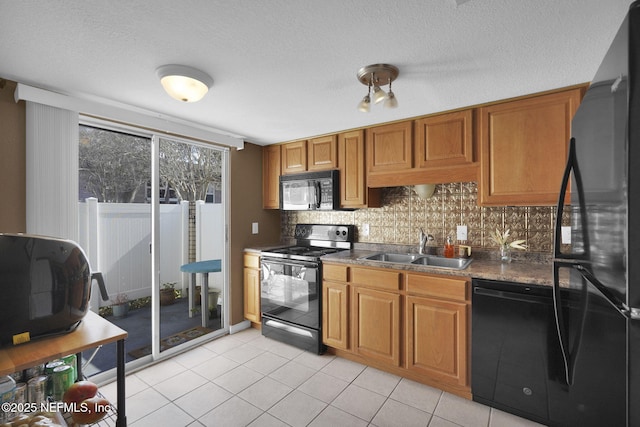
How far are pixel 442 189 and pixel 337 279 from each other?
127 cm

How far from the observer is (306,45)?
1.45 metres

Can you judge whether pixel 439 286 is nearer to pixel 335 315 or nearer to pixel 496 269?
pixel 496 269

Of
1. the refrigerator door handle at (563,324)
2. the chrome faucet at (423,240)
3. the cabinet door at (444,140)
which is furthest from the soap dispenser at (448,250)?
the refrigerator door handle at (563,324)

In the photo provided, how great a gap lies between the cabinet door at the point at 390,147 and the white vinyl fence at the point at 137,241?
1783 mm

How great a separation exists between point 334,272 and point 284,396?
3.41 ft

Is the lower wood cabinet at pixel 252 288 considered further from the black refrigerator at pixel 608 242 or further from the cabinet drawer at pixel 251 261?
the black refrigerator at pixel 608 242

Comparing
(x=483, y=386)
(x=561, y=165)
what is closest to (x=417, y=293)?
(x=483, y=386)

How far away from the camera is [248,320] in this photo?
345cm

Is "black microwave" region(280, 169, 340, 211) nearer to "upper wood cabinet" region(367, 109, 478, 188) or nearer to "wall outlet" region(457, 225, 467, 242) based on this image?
"upper wood cabinet" region(367, 109, 478, 188)

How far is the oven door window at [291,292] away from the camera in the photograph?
9.14 ft

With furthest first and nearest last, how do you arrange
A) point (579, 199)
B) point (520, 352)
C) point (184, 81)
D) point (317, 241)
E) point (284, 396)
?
point (317, 241), point (284, 396), point (520, 352), point (184, 81), point (579, 199)

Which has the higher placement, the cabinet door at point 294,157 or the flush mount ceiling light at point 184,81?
the flush mount ceiling light at point 184,81

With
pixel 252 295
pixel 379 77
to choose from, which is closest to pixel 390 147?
pixel 379 77

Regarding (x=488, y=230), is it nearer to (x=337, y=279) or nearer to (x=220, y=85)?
(x=337, y=279)
